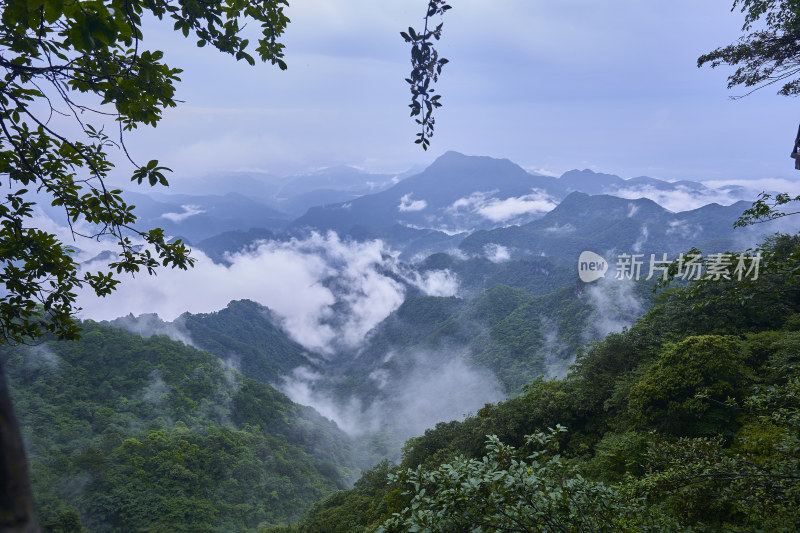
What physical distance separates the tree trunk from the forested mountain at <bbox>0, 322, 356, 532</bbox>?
136 ft

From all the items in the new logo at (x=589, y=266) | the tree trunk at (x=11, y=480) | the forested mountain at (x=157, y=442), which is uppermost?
the new logo at (x=589, y=266)

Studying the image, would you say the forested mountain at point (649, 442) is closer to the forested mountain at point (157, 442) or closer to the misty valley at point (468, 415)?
the misty valley at point (468, 415)

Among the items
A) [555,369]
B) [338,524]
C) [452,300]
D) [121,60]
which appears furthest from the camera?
[452,300]

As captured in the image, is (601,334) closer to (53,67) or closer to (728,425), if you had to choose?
(728,425)

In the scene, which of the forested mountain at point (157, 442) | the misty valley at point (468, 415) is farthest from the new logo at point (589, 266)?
the forested mountain at point (157, 442)

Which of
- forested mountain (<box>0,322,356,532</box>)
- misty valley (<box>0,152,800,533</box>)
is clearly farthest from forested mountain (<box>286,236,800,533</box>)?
forested mountain (<box>0,322,356,532</box>)

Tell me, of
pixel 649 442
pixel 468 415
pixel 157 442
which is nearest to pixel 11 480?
pixel 649 442

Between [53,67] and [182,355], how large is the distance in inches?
3398

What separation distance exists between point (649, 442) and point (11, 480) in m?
7.28

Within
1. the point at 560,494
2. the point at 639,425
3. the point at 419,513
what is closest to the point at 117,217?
the point at 419,513

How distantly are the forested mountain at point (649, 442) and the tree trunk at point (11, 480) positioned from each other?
253 cm

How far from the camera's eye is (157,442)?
158 feet

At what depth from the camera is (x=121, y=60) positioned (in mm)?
3199

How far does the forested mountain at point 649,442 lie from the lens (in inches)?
121
